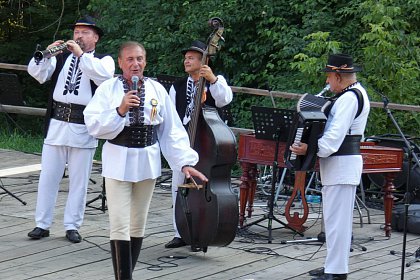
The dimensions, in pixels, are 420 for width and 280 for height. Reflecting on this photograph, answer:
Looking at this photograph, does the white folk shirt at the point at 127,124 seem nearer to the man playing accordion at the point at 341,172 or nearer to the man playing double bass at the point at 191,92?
the man playing accordion at the point at 341,172

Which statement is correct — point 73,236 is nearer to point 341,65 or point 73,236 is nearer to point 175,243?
point 175,243

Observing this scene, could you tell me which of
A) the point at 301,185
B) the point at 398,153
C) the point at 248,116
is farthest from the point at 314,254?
the point at 248,116

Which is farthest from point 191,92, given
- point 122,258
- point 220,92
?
point 122,258

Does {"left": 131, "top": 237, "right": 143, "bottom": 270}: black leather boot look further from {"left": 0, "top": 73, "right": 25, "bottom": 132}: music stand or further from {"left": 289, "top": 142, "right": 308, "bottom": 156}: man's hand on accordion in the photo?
{"left": 0, "top": 73, "right": 25, "bottom": 132}: music stand

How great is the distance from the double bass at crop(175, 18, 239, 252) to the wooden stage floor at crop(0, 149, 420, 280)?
0.24 meters

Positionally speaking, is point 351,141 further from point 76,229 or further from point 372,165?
point 76,229

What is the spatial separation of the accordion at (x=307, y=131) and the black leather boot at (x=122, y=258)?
1.48 m

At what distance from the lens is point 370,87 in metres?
11.6

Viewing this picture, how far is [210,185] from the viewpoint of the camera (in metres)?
7.11

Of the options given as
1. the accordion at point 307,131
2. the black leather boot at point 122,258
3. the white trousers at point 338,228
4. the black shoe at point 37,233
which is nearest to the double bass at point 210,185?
the accordion at point 307,131

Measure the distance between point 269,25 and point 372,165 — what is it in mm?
6537

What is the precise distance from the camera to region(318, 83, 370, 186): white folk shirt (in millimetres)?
6570

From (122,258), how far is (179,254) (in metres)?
1.43

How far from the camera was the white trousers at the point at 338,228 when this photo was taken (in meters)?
6.68
